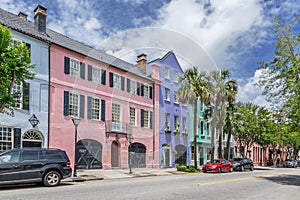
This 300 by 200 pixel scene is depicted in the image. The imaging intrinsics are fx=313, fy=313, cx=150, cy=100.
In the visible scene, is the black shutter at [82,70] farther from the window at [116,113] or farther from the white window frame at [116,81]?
the window at [116,113]

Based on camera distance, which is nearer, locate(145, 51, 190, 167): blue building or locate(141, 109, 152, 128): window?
locate(141, 109, 152, 128): window

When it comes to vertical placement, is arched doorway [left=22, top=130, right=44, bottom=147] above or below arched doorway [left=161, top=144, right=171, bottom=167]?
above

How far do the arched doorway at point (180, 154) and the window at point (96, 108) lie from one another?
1189 centimetres

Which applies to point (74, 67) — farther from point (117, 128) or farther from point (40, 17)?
point (117, 128)

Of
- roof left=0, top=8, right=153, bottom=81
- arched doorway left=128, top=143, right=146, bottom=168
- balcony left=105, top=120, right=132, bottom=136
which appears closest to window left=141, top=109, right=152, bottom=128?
arched doorway left=128, top=143, right=146, bottom=168

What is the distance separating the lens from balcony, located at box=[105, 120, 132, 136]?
1022 inches

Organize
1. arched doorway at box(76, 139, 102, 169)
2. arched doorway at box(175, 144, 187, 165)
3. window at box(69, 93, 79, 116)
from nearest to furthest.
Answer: window at box(69, 93, 79, 116) < arched doorway at box(76, 139, 102, 169) < arched doorway at box(175, 144, 187, 165)

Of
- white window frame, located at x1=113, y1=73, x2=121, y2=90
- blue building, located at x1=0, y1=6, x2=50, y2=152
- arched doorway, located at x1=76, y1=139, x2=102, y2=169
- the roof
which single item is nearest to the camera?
blue building, located at x1=0, y1=6, x2=50, y2=152

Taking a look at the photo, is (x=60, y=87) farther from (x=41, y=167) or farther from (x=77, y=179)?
(x=41, y=167)

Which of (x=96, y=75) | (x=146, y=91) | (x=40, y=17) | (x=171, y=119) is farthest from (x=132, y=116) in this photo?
(x=40, y=17)

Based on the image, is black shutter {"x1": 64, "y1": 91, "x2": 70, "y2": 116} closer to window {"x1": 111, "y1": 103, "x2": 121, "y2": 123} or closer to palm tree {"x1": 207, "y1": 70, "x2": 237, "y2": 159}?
window {"x1": 111, "y1": 103, "x2": 121, "y2": 123}

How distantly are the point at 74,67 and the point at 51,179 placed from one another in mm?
11637

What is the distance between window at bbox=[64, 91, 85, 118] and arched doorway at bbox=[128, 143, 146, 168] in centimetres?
664

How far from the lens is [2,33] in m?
14.0
